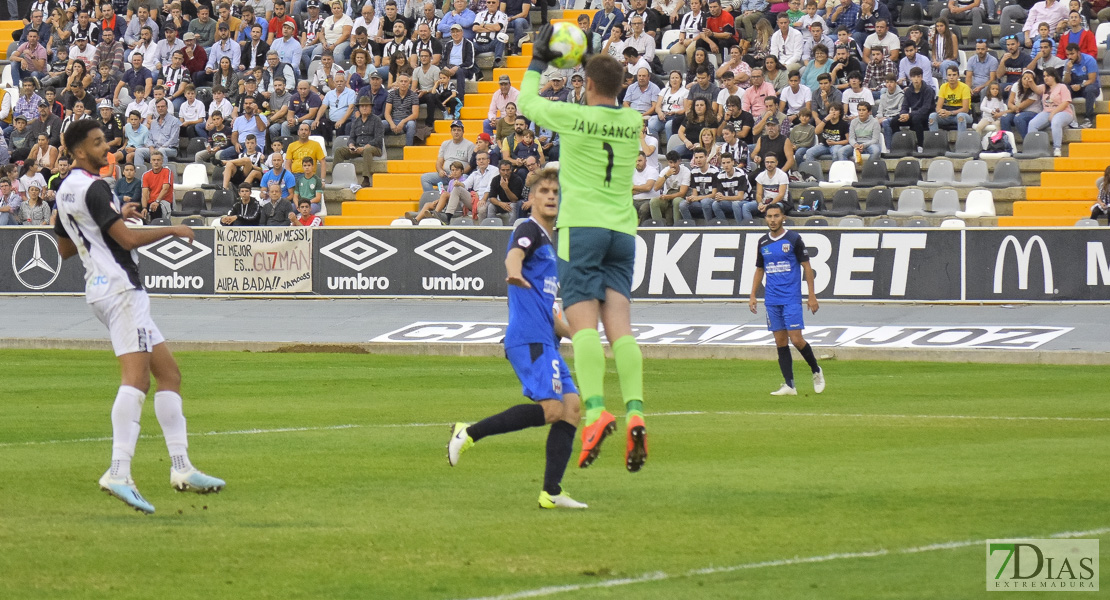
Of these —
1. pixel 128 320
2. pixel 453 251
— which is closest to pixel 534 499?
pixel 128 320

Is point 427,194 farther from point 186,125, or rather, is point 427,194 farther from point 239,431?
point 239,431

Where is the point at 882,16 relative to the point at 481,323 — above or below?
above

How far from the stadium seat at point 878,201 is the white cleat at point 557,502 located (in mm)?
17680

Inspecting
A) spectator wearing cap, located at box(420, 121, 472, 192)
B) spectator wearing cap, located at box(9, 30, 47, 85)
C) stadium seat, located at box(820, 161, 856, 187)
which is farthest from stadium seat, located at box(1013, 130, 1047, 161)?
spectator wearing cap, located at box(9, 30, 47, 85)

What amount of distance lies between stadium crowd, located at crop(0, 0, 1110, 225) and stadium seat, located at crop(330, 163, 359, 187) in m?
0.30

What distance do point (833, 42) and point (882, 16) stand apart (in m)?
1.05

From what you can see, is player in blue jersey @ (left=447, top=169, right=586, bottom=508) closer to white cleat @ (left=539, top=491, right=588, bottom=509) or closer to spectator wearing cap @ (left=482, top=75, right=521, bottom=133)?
white cleat @ (left=539, top=491, right=588, bottom=509)

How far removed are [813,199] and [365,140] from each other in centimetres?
1009

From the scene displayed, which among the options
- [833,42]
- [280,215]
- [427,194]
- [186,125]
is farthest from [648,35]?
[186,125]

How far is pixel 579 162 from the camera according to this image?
8297 mm

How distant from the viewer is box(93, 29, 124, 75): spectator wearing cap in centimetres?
3466

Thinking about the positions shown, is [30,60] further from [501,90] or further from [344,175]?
[501,90]

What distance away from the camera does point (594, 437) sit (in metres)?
7.93

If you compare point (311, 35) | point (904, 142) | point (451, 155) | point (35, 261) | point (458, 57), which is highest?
point (311, 35)
